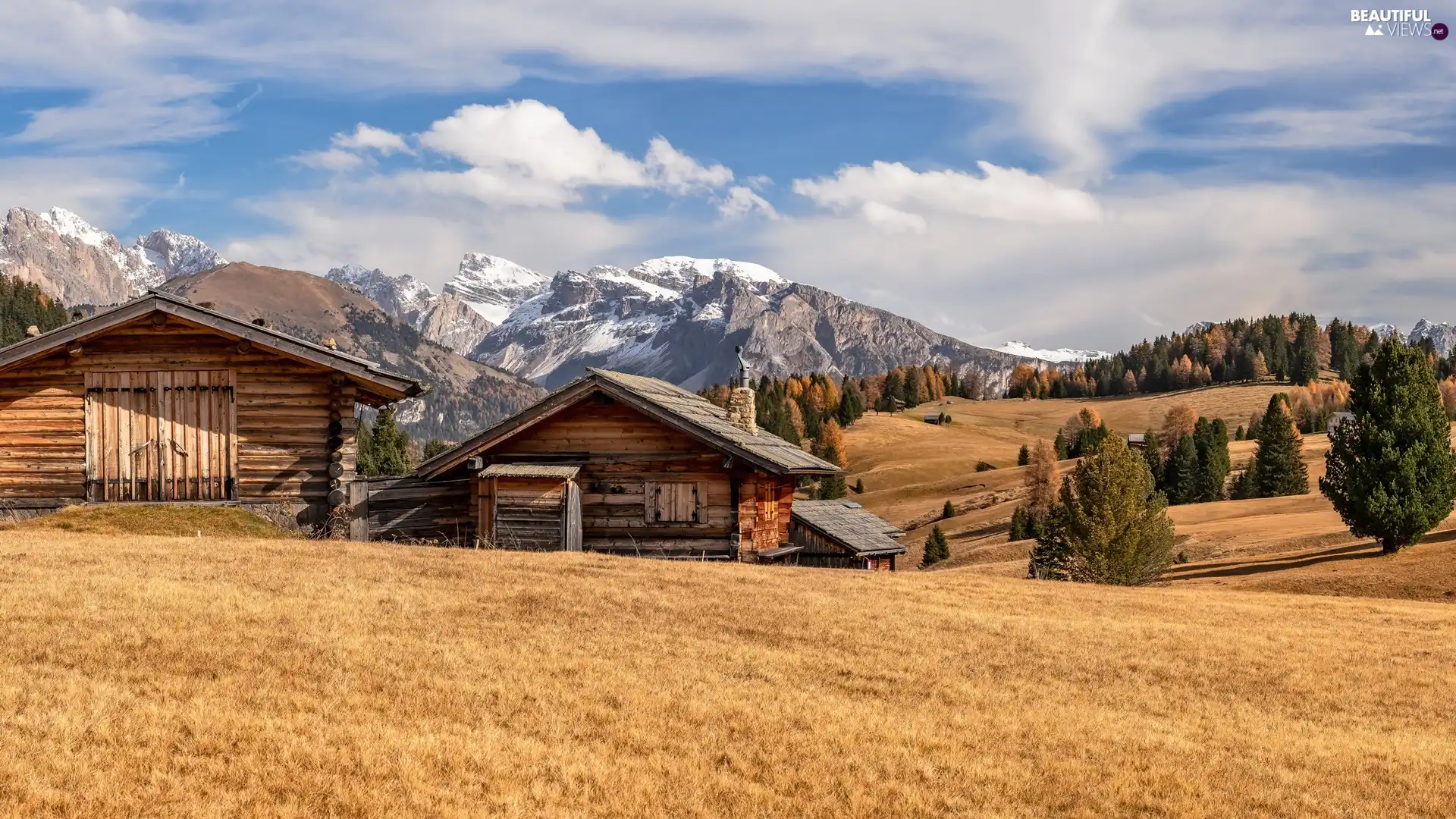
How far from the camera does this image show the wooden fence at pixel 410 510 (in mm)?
29188

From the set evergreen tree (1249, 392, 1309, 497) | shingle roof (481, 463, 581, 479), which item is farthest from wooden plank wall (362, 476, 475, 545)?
evergreen tree (1249, 392, 1309, 497)

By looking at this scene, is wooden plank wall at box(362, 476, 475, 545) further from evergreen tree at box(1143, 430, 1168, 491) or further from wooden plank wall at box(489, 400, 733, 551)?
evergreen tree at box(1143, 430, 1168, 491)

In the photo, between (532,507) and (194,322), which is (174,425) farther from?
(532,507)

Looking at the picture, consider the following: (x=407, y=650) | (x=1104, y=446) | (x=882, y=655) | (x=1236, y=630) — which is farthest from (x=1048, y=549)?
(x=407, y=650)

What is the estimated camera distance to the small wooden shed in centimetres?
2975

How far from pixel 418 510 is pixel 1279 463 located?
100394mm

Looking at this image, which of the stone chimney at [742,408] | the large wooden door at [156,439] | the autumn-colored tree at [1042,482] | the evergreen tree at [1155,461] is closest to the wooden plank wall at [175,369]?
the large wooden door at [156,439]

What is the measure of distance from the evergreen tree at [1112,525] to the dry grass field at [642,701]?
98.2 ft

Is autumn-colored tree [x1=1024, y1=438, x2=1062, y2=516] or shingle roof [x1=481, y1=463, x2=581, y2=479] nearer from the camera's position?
shingle roof [x1=481, y1=463, x2=581, y2=479]

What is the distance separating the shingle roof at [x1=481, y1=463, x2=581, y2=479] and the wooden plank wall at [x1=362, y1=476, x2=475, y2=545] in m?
1.36

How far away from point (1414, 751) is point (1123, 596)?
12.4 meters

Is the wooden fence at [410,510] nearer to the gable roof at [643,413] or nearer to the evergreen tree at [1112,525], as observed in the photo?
the gable roof at [643,413]

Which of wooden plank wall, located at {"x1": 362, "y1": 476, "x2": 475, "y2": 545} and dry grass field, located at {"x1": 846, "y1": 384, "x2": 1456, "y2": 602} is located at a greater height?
wooden plank wall, located at {"x1": 362, "y1": 476, "x2": 475, "y2": 545}

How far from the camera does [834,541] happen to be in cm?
3903
